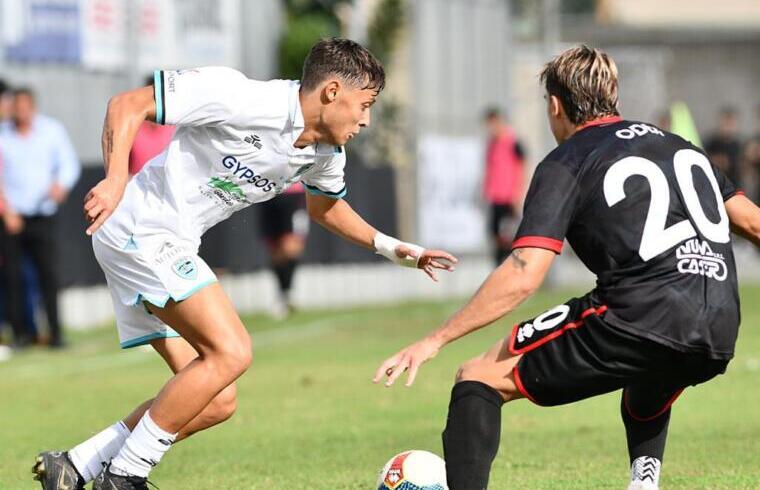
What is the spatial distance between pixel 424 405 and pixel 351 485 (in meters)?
3.23

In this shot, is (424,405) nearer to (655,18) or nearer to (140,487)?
(140,487)

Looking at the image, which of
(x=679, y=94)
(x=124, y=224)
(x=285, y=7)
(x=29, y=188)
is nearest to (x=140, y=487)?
(x=124, y=224)

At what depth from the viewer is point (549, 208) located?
573 cm

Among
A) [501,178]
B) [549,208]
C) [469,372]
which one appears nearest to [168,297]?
[469,372]

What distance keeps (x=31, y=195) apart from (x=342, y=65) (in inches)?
351

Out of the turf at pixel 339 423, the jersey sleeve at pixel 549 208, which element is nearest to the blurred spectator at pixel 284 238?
the turf at pixel 339 423

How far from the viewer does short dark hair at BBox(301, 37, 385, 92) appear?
6551mm

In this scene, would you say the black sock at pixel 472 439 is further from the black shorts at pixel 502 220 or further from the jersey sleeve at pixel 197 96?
the black shorts at pixel 502 220

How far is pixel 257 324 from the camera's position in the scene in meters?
17.8

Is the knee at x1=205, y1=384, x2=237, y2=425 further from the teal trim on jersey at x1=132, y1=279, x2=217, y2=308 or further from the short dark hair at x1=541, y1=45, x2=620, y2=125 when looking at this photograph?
the short dark hair at x1=541, y1=45, x2=620, y2=125

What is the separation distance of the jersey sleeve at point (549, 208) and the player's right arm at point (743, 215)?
881 millimetres

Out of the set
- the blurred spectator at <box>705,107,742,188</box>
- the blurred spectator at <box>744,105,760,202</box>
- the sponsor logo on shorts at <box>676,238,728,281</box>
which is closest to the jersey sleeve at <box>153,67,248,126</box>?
the sponsor logo on shorts at <box>676,238,728,281</box>

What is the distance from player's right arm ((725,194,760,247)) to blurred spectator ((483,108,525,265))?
1426 centimetres

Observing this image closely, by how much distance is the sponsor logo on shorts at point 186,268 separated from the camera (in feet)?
21.2
